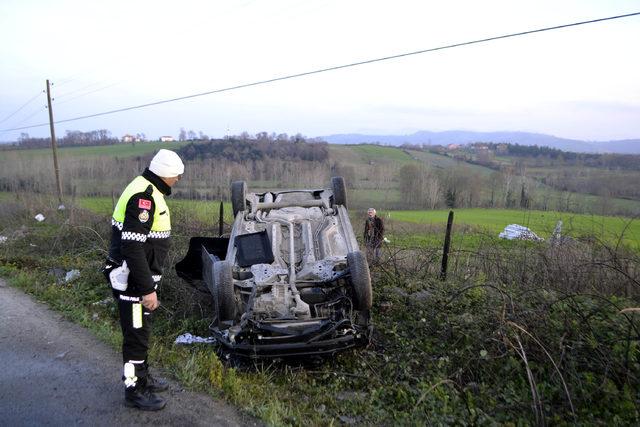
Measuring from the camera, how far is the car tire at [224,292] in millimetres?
5738

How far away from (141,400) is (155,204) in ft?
5.02

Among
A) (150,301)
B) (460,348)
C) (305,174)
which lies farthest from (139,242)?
(305,174)

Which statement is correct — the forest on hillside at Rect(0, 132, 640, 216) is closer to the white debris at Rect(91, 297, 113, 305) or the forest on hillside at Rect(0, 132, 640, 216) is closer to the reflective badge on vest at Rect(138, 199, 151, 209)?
the white debris at Rect(91, 297, 113, 305)

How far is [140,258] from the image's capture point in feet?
12.2

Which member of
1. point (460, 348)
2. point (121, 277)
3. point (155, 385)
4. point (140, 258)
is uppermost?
point (140, 258)

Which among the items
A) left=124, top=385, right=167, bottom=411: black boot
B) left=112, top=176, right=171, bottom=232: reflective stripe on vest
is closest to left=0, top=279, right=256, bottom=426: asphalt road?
left=124, top=385, right=167, bottom=411: black boot

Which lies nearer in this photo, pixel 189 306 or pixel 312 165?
pixel 189 306

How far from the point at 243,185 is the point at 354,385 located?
3.64m

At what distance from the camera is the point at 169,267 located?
30.2 feet

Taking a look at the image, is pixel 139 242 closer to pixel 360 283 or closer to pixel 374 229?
pixel 360 283

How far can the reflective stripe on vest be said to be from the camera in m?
3.76

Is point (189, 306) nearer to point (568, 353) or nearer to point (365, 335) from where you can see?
point (365, 335)

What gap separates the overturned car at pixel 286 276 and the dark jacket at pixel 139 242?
1729mm

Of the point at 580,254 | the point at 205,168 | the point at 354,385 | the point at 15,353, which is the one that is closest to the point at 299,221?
the point at 354,385
